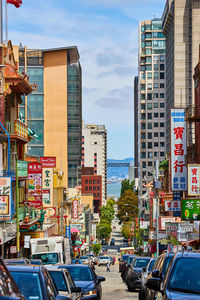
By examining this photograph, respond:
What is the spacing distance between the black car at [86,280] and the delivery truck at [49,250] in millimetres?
8825

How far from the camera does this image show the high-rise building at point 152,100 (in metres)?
165

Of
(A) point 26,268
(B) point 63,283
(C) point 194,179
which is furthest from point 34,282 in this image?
(C) point 194,179

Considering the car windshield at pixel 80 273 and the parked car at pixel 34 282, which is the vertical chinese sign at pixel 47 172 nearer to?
the car windshield at pixel 80 273

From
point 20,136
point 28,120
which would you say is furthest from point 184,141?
point 28,120

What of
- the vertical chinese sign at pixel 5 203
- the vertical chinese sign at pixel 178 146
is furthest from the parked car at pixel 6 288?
the vertical chinese sign at pixel 178 146

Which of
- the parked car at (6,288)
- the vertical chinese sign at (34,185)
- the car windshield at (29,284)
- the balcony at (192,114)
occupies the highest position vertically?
the balcony at (192,114)

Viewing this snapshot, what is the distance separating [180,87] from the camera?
128 metres

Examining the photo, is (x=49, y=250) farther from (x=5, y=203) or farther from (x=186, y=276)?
(x=186, y=276)

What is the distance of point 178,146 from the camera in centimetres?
5316

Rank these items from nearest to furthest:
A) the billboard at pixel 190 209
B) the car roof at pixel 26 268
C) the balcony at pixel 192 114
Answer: the car roof at pixel 26 268 < the billboard at pixel 190 209 < the balcony at pixel 192 114

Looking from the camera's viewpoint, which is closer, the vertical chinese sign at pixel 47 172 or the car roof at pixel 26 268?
the car roof at pixel 26 268

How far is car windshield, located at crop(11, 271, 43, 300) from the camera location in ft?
36.8

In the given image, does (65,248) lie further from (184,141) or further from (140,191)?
(140,191)

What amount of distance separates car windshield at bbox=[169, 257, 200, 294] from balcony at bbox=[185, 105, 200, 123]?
3687cm
